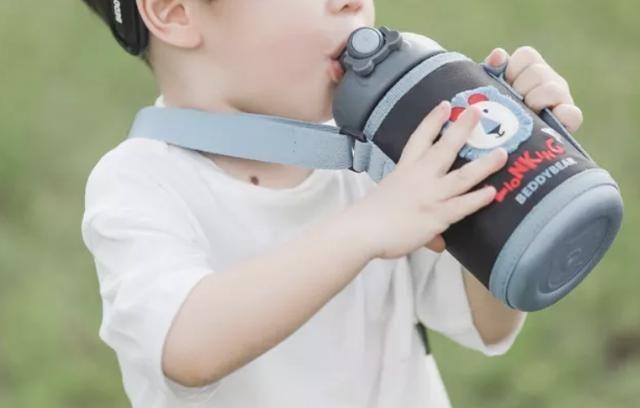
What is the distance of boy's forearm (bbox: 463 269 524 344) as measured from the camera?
213cm

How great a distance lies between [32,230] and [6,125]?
1.25ft

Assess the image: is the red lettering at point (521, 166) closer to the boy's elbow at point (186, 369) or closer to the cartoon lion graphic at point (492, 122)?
the cartoon lion graphic at point (492, 122)

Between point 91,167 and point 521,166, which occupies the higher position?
point 521,166

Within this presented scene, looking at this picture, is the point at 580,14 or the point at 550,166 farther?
the point at 580,14

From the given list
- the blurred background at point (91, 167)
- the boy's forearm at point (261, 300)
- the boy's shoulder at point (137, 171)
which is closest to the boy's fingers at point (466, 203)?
the boy's forearm at point (261, 300)

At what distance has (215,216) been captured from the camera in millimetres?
1973

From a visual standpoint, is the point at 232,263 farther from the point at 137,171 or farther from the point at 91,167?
the point at 91,167

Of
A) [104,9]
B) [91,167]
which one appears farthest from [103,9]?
[91,167]

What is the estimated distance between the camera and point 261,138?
1.96 metres

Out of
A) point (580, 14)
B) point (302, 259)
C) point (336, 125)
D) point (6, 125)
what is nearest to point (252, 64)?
point (336, 125)

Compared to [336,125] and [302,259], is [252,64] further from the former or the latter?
[302,259]

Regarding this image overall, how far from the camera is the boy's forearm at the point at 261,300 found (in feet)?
5.94

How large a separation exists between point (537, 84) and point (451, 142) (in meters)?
0.23

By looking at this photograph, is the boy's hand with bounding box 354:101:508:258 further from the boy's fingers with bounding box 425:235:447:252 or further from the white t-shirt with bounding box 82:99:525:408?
the white t-shirt with bounding box 82:99:525:408
